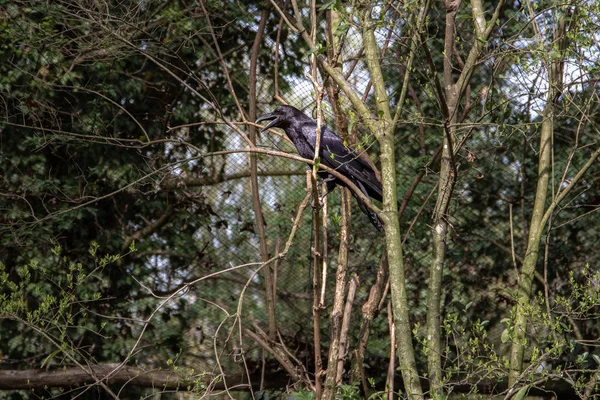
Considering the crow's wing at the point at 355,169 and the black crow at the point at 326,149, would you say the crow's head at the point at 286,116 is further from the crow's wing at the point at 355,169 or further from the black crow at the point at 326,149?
the crow's wing at the point at 355,169

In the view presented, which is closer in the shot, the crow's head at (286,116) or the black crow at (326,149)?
the black crow at (326,149)

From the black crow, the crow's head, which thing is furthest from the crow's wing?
the crow's head

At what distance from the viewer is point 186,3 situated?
5.34 metres

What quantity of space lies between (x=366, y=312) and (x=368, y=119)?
111cm

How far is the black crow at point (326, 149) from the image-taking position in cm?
387

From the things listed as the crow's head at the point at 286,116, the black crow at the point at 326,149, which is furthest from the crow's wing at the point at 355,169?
the crow's head at the point at 286,116

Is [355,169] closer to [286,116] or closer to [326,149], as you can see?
[326,149]

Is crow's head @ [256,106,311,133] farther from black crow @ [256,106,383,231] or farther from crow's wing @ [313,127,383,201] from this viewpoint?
crow's wing @ [313,127,383,201]

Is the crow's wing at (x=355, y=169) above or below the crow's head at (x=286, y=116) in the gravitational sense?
below

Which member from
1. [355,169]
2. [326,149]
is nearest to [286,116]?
[326,149]

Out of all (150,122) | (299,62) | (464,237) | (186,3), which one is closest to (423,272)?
(464,237)

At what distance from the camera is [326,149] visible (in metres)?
4.08

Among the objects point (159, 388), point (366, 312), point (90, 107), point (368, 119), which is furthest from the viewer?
point (90, 107)

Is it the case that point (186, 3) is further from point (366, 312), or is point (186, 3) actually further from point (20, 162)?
point (366, 312)
